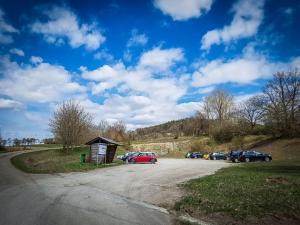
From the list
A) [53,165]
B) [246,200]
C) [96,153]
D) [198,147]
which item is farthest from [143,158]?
[198,147]

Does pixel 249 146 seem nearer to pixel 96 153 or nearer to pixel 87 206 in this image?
pixel 96 153

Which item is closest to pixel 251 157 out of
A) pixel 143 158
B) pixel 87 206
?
pixel 143 158

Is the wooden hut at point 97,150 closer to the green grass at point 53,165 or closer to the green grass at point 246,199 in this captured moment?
the green grass at point 53,165

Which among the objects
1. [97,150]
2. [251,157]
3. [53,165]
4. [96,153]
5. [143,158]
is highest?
[97,150]

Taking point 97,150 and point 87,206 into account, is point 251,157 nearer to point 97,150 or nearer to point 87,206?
point 97,150

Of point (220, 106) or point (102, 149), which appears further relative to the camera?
point (220, 106)

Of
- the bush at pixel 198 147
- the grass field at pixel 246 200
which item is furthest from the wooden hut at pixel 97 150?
the bush at pixel 198 147

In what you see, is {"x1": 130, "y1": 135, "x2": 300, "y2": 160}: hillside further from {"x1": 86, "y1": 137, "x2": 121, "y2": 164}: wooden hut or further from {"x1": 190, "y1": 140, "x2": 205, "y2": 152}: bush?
{"x1": 86, "y1": 137, "x2": 121, "y2": 164}: wooden hut

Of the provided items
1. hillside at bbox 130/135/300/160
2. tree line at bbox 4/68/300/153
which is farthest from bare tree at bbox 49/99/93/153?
hillside at bbox 130/135/300/160

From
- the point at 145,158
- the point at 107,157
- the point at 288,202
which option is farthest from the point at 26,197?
the point at 145,158

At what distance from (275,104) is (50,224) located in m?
43.5

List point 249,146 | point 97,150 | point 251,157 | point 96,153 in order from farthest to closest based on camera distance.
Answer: point 249,146 < point 251,157 < point 96,153 < point 97,150

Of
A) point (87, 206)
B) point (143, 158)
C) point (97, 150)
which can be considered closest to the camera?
point (87, 206)

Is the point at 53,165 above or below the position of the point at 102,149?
below
